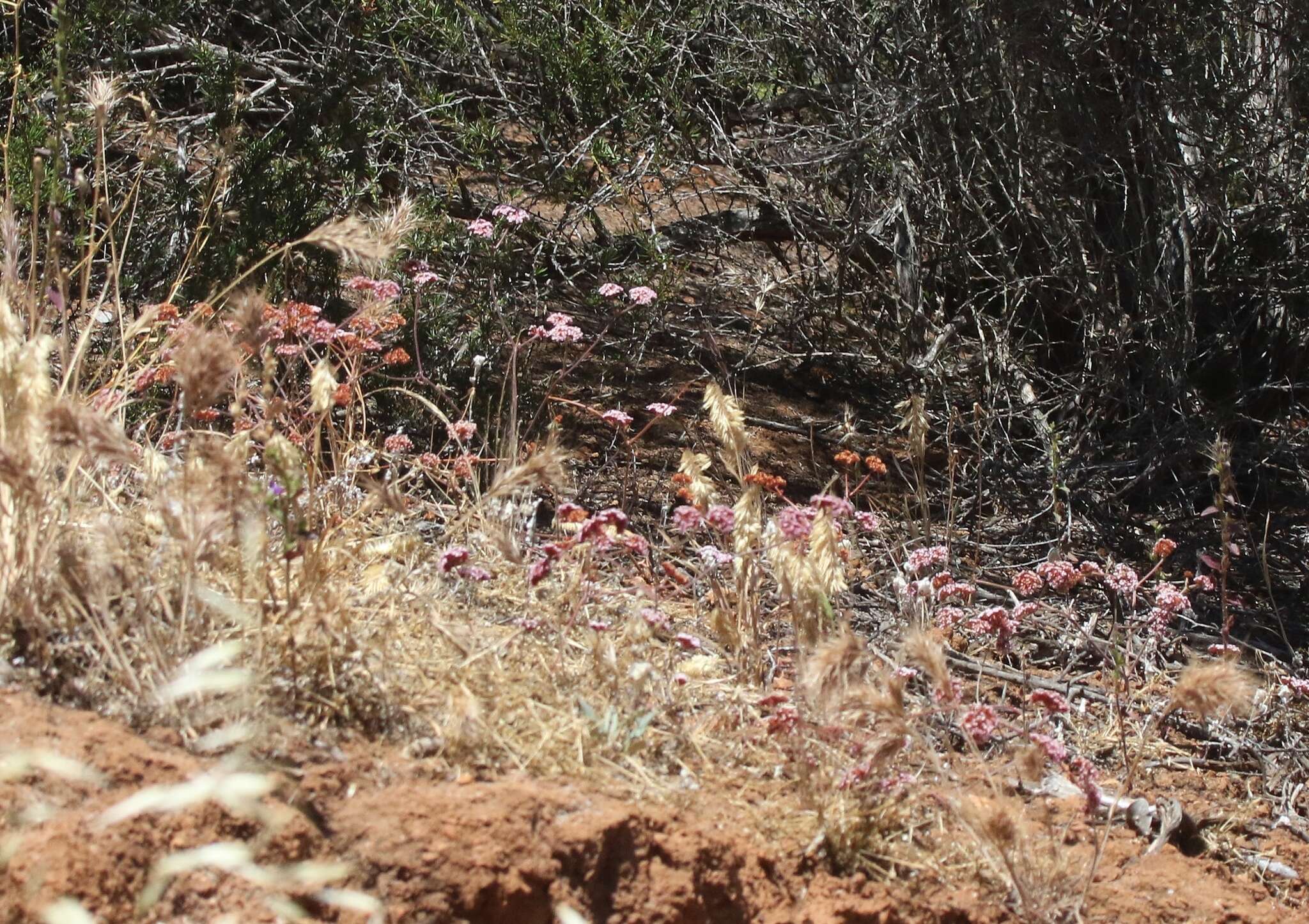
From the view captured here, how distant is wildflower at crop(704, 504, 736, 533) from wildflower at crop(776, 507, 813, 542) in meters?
0.11

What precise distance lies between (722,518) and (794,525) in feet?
0.83

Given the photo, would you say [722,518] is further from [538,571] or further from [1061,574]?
[1061,574]

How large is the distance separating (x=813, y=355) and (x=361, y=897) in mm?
3546

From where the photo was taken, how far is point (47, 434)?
2.31 meters

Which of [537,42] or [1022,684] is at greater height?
[537,42]

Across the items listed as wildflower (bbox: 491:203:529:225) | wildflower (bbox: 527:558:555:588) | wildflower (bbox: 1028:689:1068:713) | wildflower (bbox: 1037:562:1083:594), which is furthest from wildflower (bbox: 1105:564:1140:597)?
wildflower (bbox: 491:203:529:225)

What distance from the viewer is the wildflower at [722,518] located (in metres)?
2.99

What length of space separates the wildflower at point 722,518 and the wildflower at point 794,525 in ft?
0.37

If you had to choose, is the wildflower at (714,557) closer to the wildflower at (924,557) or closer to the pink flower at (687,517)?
the pink flower at (687,517)

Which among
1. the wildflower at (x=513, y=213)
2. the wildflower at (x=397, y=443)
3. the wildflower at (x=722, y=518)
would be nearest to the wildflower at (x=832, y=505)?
the wildflower at (x=722, y=518)

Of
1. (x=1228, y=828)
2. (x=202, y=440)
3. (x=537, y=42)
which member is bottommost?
(x=1228, y=828)

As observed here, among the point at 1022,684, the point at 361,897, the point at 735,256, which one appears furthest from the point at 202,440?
the point at 735,256

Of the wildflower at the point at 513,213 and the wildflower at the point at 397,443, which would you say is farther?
the wildflower at the point at 513,213

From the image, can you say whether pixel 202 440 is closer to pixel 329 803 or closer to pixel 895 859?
pixel 329 803
